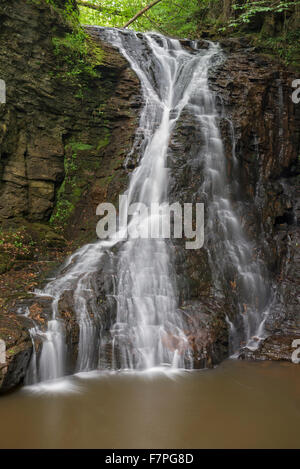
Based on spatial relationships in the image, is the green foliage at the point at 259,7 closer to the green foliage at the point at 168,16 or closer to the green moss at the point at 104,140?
the green foliage at the point at 168,16

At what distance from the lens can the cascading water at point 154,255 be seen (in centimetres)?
563

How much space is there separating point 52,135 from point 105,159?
150cm

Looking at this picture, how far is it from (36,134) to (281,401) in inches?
308

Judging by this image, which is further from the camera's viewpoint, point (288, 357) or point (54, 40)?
point (54, 40)

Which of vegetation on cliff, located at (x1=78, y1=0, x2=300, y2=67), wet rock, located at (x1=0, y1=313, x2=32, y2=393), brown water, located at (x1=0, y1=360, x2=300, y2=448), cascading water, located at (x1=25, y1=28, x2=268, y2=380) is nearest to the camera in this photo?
brown water, located at (x1=0, y1=360, x2=300, y2=448)

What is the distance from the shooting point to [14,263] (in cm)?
716

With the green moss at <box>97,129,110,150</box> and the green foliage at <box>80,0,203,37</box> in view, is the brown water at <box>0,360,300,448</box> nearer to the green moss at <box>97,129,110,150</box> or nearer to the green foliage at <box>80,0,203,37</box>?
the green moss at <box>97,129,110,150</box>

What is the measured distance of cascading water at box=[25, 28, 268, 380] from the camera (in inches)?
222

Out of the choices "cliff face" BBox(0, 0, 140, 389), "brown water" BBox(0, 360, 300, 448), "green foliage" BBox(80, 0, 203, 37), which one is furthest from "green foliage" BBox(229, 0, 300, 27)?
"brown water" BBox(0, 360, 300, 448)

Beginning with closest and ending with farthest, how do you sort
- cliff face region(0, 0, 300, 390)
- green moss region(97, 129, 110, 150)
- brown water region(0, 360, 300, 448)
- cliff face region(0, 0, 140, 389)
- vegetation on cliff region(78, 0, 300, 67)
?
brown water region(0, 360, 300, 448)
cliff face region(0, 0, 300, 390)
cliff face region(0, 0, 140, 389)
green moss region(97, 129, 110, 150)
vegetation on cliff region(78, 0, 300, 67)

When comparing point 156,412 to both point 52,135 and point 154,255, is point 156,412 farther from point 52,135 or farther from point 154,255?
point 52,135

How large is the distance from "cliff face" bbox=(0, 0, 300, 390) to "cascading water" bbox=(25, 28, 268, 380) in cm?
28

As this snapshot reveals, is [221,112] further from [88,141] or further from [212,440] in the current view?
[212,440]
